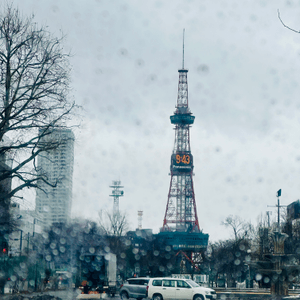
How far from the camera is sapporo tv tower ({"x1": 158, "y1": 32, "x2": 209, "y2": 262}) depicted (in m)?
111

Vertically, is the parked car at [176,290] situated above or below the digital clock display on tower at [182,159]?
below

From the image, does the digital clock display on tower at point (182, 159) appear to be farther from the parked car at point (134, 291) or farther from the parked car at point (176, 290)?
the parked car at point (176, 290)

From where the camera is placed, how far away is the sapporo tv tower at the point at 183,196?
11081 centimetres

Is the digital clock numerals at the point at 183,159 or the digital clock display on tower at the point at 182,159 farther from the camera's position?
the digital clock numerals at the point at 183,159

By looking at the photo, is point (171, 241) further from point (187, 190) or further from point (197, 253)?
point (187, 190)

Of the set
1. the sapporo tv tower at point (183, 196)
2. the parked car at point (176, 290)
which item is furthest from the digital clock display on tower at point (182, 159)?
the parked car at point (176, 290)

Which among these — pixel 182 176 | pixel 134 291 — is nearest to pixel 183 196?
pixel 182 176

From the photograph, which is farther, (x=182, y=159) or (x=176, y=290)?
(x=182, y=159)

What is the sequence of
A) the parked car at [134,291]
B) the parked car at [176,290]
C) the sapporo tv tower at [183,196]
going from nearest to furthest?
the parked car at [176,290] → the parked car at [134,291] → the sapporo tv tower at [183,196]

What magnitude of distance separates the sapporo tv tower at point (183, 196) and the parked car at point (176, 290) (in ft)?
237

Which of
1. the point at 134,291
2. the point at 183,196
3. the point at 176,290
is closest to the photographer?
the point at 176,290

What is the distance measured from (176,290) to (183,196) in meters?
87.2

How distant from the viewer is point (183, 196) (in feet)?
380

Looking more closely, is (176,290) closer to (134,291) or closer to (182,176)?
(134,291)
